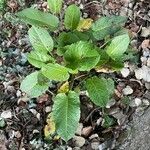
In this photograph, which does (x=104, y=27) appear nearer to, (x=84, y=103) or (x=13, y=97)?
(x=84, y=103)

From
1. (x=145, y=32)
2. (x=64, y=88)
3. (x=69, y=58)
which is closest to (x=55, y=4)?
(x=69, y=58)

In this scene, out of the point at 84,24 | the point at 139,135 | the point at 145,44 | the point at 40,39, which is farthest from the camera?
the point at 84,24

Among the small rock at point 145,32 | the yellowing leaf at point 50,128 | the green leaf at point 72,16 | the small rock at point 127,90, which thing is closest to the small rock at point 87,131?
the yellowing leaf at point 50,128

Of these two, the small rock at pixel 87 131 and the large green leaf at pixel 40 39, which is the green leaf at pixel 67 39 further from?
the small rock at pixel 87 131

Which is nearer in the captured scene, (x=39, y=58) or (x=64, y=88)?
(x=39, y=58)

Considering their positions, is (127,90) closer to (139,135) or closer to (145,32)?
(139,135)

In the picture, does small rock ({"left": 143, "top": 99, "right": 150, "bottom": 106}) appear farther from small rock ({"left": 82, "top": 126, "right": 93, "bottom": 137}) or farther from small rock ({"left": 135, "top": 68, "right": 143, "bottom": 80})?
small rock ({"left": 82, "top": 126, "right": 93, "bottom": 137})
